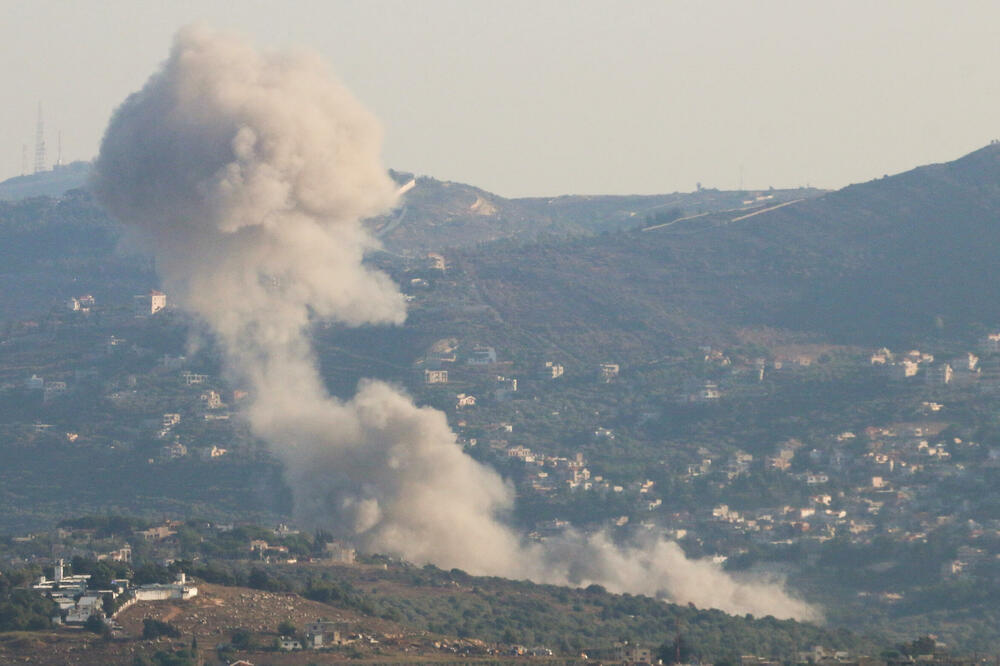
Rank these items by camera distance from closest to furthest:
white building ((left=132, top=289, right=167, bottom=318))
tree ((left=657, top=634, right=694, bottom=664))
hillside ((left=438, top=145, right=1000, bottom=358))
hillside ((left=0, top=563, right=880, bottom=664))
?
hillside ((left=0, top=563, right=880, bottom=664)), tree ((left=657, top=634, right=694, bottom=664)), hillside ((left=438, top=145, right=1000, bottom=358)), white building ((left=132, top=289, right=167, bottom=318))

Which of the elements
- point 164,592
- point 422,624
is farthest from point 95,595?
point 422,624

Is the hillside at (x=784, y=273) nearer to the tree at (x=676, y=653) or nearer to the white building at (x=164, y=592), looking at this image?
the tree at (x=676, y=653)

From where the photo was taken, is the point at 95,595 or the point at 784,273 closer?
the point at 95,595

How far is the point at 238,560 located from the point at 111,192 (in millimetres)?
13960

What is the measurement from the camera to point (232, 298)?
10450cm

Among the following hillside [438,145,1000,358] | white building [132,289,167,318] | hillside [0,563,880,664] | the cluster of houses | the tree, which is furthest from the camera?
white building [132,289,167,318]

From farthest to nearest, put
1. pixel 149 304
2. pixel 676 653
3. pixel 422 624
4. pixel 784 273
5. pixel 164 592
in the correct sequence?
pixel 784 273
pixel 149 304
pixel 422 624
pixel 164 592
pixel 676 653

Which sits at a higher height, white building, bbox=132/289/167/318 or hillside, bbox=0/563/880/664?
white building, bbox=132/289/167/318

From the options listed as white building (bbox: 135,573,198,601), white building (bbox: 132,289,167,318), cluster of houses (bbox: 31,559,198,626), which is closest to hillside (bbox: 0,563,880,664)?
white building (bbox: 135,573,198,601)

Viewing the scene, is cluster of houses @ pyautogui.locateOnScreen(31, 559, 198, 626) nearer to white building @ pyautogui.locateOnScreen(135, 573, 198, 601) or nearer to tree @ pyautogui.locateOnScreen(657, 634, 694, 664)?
white building @ pyautogui.locateOnScreen(135, 573, 198, 601)

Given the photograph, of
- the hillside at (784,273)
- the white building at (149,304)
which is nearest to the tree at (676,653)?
the hillside at (784,273)

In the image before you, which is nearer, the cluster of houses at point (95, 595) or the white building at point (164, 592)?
the cluster of houses at point (95, 595)

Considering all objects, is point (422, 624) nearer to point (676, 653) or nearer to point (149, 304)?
point (676, 653)

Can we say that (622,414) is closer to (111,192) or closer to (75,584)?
(111,192)
